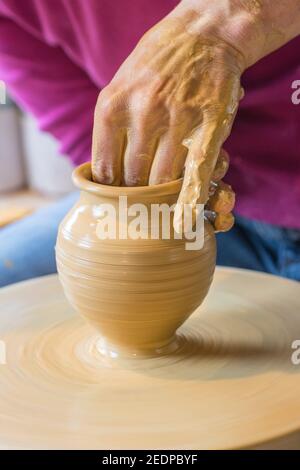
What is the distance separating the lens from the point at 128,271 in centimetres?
107

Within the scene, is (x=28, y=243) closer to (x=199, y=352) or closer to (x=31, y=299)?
(x=31, y=299)

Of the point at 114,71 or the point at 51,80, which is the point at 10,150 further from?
the point at 114,71

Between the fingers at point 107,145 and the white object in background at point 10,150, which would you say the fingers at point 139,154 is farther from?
the white object in background at point 10,150

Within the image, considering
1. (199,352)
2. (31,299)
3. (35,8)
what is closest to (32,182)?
(35,8)

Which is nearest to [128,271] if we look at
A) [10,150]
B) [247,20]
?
[247,20]

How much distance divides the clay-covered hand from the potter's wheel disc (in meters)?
0.24

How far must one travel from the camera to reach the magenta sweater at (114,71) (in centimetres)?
156

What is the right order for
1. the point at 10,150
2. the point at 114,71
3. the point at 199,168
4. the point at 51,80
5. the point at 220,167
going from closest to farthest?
1. the point at 199,168
2. the point at 220,167
3. the point at 114,71
4. the point at 51,80
5. the point at 10,150

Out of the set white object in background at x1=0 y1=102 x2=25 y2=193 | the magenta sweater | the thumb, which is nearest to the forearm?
the thumb

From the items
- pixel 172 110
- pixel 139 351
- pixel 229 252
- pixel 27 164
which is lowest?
pixel 27 164

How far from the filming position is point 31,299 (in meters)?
1.39

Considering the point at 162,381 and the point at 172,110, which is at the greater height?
the point at 172,110

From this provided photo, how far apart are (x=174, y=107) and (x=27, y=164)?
3.27m
